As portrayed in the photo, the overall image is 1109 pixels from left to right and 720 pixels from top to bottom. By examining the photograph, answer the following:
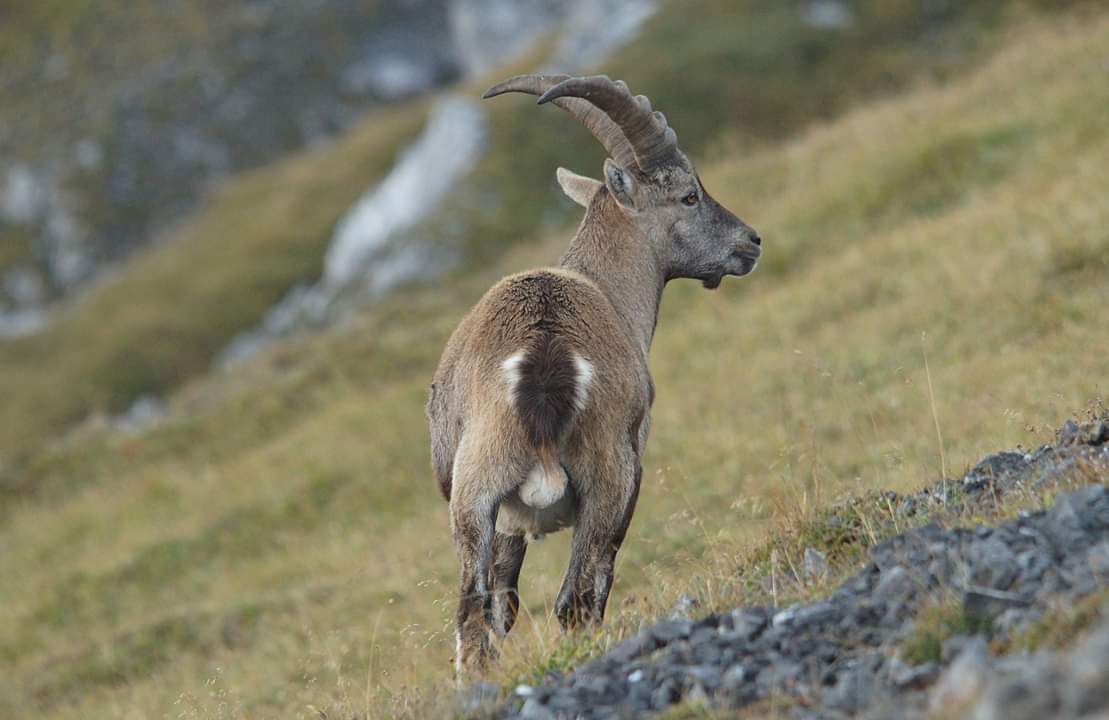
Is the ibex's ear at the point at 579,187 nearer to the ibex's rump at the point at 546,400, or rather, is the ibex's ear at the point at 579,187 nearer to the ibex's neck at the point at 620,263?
the ibex's neck at the point at 620,263

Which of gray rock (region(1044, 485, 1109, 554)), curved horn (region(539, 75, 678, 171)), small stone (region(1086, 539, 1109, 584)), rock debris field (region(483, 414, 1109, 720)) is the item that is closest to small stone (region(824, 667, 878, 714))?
rock debris field (region(483, 414, 1109, 720))

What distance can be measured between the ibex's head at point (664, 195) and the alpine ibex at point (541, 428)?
33 cm

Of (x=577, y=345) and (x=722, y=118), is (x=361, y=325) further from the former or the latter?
(x=577, y=345)

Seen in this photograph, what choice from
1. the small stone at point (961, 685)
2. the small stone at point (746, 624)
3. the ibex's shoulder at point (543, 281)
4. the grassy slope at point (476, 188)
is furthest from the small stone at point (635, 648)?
the grassy slope at point (476, 188)

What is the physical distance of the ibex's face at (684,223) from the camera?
9.51m

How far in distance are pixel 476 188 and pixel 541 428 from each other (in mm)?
28361

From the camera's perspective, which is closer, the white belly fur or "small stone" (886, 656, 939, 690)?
"small stone" (886, 656, 939, 690)

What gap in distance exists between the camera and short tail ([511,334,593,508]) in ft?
21.8

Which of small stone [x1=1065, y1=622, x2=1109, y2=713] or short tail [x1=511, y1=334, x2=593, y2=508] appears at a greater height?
small stone [x1=1065, y1=622, x2=1109, y2=713]

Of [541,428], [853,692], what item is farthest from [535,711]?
[541,428]

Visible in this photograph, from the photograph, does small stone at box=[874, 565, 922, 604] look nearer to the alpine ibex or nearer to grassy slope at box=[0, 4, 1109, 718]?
grassy slope at box=[0, 4, 1109, 718]

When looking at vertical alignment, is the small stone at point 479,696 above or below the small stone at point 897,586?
below

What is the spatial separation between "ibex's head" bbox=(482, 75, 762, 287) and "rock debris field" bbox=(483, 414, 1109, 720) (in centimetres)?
397

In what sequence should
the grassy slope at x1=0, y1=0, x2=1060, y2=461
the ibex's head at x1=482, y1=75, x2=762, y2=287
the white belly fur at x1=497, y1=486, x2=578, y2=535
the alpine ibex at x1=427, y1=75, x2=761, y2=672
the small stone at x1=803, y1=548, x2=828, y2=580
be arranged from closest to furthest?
the small stone at x1=803, y1=548, x2=828, y2=580 → the alpine ibex at x1=427, y1=75, x2=761, y2=672 → the white belly fur at x1=497, y1=486, x2=578, y2=535 → the ibex's head at x1=482, y1=75, x2=762, y2=287 → the grassy slope at x1=0, y1=0, x2=1060, y2=461
